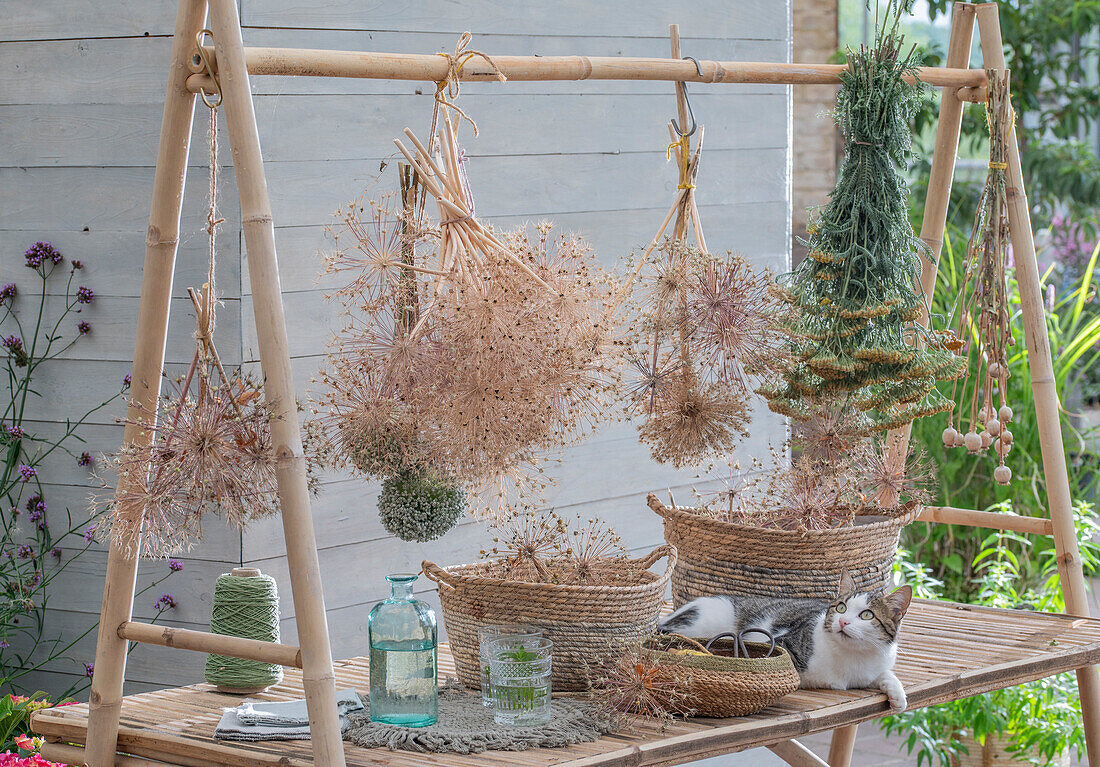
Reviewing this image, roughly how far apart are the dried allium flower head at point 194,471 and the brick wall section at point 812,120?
516 centimetres

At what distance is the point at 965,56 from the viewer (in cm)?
229

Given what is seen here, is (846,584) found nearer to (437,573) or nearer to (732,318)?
(732,318)

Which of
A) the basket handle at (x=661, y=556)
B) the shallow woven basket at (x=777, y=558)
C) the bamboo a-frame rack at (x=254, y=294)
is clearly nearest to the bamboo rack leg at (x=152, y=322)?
the bamboo a-frame rack at (x=254, y=294)

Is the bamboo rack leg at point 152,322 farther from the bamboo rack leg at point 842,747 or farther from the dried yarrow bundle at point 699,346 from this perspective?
the bamboo rack leg at point 842,747

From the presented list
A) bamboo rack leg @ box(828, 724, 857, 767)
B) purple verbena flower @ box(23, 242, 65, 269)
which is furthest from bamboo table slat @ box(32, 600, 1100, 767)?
purple verbena flower @ box(23, 242, 65, 269)

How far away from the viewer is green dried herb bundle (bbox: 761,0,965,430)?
6.09 ft

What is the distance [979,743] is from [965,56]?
5.90ft

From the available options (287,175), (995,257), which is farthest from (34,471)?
(995,257)

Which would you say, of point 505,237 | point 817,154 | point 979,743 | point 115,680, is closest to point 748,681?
point 505,237

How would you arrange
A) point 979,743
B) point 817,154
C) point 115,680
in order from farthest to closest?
point 817,154, point 979,743, point 115,680

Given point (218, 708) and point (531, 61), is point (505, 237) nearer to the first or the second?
point (531, 61)

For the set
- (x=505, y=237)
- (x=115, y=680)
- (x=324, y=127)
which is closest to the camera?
(x=115, y=680)

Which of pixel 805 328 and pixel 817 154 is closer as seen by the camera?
pixel 805 328

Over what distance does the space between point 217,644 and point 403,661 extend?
0.78 feet
